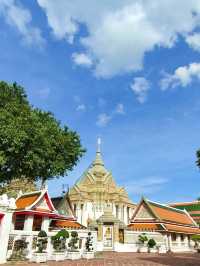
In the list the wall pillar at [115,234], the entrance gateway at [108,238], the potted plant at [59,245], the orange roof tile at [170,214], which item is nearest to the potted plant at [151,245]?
the wall pillar at [115,234]

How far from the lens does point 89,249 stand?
75.0ft

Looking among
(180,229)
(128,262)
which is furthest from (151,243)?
(128,262)

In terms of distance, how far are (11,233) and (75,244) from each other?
6.01 m

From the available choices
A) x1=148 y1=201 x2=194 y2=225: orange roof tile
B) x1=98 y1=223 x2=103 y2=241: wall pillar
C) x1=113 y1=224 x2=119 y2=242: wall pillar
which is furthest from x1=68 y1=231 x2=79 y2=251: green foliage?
x1=148 y1=201 x2=194 y2=225: orange roof tile

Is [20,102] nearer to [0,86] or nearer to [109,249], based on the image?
[0,86]

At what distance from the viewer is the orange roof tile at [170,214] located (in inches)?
1418

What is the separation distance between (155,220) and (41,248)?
1799 cm

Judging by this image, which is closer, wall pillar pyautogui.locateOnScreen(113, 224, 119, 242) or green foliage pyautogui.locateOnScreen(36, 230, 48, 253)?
green foliage pyautogui.locateOnScreen(36, 230, 48, 253)

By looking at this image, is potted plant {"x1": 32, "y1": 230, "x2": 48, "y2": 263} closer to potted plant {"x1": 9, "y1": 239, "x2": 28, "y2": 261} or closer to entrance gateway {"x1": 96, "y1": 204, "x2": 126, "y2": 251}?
potted plant {"x1": 9, "y1": 239, "x2": 28, "y2": 261}

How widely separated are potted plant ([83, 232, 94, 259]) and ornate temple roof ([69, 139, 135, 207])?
2863 cm

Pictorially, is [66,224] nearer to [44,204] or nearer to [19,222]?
[44,204]

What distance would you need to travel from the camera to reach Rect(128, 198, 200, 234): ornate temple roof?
33688mm

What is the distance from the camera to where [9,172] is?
27500 mm

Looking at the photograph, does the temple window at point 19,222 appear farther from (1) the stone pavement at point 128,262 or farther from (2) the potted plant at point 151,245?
(2) the potted plant at point 151,245
